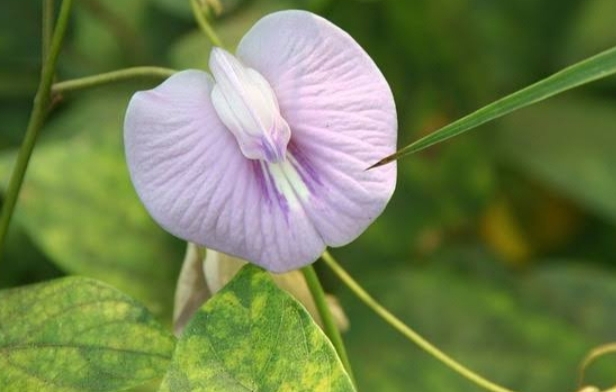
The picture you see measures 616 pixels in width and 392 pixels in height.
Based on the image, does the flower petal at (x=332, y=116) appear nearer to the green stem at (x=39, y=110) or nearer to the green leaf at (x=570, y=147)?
the green stem at (x=39, y=110)

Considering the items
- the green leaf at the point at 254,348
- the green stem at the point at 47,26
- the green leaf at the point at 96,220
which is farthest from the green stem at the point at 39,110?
Result: the green leaf at the point at 96,220

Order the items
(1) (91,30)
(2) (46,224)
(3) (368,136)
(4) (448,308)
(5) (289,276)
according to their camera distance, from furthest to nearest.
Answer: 1. (1) (91,30)
2. (4) (448,308)
3. (2) (46,224)
4. (5) (289,276)
5. (3) (368,136)

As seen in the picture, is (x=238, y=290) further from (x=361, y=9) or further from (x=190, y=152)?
(x=361, y=9)

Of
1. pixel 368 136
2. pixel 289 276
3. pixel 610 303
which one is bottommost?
pixel 610 303

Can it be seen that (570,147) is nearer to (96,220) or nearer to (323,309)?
(96,220)

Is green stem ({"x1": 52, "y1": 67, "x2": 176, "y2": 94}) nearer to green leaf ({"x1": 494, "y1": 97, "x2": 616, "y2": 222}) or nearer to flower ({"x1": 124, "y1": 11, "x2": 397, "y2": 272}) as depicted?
flower ({"x1": 124, "y1": 11, "x2": 397, "y2": 272})

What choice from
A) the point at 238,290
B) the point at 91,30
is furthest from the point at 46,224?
the point at 238,290

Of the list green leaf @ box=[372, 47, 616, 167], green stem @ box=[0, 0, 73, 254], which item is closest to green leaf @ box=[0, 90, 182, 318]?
green stem @ box=[0, 0, 73, 254]
